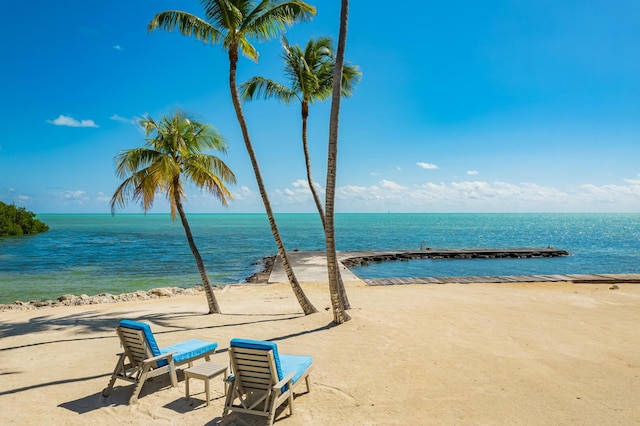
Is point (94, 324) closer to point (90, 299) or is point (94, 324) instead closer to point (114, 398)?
point (114, 398)

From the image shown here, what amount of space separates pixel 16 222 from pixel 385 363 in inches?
3954

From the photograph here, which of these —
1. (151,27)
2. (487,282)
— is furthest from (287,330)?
(487,282)

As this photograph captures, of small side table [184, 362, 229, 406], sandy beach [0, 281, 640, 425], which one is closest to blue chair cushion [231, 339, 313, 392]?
sandy beach [0, 281, 640, 425]

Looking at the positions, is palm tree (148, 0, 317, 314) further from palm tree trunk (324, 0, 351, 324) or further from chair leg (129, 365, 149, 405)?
chair leg (129, 365, 149, 405)

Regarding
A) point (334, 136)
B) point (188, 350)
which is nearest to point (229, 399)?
point (188, 350)

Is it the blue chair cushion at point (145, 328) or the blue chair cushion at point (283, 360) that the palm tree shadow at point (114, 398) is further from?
the blue chair cushion at point (283, 360)

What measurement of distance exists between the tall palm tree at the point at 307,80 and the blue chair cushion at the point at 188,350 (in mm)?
5949

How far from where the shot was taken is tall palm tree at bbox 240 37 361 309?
12.5m

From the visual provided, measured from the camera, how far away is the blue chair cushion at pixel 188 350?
6211 mm

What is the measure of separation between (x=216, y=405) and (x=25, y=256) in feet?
164

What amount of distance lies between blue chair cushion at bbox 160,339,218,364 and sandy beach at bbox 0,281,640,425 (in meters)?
→ 0.44

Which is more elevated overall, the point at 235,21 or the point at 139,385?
the point at 235,21

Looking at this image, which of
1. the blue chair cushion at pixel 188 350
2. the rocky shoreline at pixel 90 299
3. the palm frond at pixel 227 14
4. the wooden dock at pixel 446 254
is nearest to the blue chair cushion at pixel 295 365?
the blue chair cushion at pixel 188 350

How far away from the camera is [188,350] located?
6.44m
